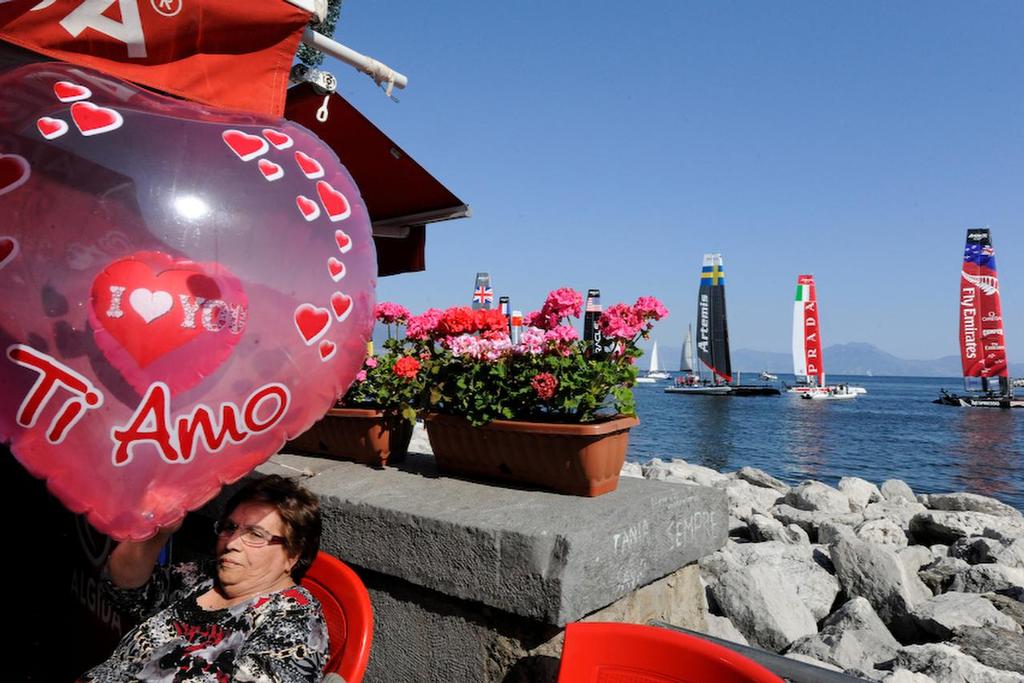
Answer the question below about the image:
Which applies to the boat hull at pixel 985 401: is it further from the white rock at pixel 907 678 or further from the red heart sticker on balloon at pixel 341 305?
the red heart sticker on balloon at pixel 341 305

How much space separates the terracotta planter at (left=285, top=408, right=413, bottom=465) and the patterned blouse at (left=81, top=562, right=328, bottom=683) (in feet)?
3.56

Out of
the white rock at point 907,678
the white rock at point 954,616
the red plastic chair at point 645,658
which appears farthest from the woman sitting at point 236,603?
the white rock at point 954,616

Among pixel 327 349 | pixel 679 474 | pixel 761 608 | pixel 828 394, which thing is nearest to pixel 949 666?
pixel 761 608

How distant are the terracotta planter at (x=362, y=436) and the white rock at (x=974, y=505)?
6.96 m

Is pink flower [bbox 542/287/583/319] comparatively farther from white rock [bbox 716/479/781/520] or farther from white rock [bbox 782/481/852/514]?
white rock [bbox 782/481/852/514]

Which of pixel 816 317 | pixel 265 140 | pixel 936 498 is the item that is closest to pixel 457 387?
pixel 265 140

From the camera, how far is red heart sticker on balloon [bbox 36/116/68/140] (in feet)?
3.79

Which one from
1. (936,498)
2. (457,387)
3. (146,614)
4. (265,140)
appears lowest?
(936,498)

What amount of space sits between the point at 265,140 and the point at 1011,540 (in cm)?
610

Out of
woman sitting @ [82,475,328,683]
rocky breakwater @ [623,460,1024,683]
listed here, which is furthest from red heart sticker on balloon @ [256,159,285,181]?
rocky breakwater @ [623,460,1024,683]

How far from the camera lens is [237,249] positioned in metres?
1.17

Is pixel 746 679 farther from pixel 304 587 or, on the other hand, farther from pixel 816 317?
pixel 816 317

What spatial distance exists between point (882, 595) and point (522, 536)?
3154 mm

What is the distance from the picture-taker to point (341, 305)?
133cm
